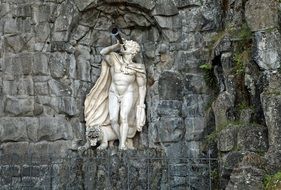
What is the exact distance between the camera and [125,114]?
1103cm

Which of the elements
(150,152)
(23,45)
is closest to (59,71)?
(23,45)

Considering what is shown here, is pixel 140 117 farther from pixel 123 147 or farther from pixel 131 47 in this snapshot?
pixel 131 47

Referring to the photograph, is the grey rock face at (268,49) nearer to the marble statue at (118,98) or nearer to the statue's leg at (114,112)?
the marble statue at (118,98)

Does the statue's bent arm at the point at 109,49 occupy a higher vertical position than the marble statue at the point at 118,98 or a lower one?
higher

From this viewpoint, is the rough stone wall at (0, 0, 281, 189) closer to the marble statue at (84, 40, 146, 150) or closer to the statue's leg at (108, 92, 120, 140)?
the marble statue at (84, 40, 146, 150)

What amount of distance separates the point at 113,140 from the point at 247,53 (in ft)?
11.3

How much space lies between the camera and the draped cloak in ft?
37.0

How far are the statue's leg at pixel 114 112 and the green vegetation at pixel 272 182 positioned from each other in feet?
12.8

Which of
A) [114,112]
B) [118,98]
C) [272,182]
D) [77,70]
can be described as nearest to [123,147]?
[114,112]

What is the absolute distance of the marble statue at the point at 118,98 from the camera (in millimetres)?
11102

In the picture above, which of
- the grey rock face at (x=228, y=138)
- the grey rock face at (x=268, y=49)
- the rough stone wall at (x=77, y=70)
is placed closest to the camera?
the grey rock face at (x=268, y=49)

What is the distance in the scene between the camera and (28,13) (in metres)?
11.3

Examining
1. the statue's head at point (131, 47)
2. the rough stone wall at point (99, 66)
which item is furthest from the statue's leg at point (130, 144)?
the statue's head at point (131, 47)

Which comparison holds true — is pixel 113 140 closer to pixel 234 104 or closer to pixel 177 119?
pixel 177 119
